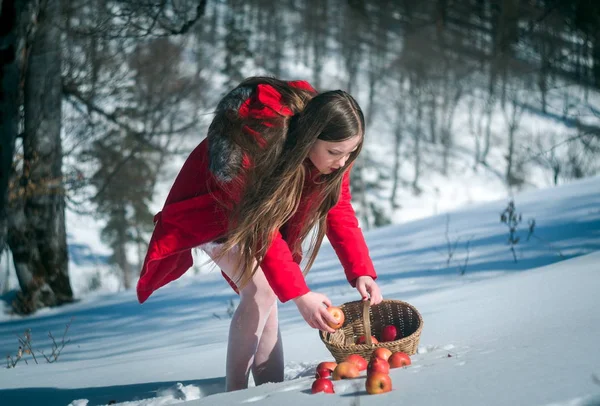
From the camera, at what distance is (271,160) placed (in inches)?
88.7

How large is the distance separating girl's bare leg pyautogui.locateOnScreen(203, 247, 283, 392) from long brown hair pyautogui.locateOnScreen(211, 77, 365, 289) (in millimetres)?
114

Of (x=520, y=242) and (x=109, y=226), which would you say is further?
→ (x=109, y=226)

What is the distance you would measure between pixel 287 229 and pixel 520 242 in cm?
348

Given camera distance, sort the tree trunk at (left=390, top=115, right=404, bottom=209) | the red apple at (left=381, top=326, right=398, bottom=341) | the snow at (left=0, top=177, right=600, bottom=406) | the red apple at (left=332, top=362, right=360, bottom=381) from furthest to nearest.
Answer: the tree trunk at (left=390, top=115, right=404, bottom=209)
the red apple at (left=381, top=326, right=398, bottom=341)
the red apple at (left=332, top=362, right=360, bottom=381)
the snow at (left=0, top=177, right=600, bottom=406)

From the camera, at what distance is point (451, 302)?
347 centimetres

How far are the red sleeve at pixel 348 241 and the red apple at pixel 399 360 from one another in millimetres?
487

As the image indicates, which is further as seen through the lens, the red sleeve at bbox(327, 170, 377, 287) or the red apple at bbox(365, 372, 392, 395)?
the red sleeve at bbox(327, 170, 377, 287)

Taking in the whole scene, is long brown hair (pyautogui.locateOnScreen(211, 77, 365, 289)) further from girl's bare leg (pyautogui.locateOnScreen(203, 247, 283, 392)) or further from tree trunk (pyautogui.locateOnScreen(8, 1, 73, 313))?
tree trunk (pyautogui.locateOnScreen(8, 1, 73, 313))

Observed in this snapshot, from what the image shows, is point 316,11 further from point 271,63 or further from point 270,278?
point 270,278

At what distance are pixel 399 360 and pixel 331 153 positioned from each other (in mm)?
831

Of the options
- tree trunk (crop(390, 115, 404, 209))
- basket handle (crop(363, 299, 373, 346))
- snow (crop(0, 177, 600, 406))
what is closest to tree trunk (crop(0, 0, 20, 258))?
snow (crop(0, 177, 600, 406))

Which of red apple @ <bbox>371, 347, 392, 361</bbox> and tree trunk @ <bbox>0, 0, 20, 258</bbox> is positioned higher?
tree trunk @ <bbox>0, 0, 20, 258</bbox>

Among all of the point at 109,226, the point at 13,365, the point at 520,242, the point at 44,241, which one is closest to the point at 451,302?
the point at 520,242

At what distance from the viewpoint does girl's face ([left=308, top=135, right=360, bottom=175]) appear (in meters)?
2.28
